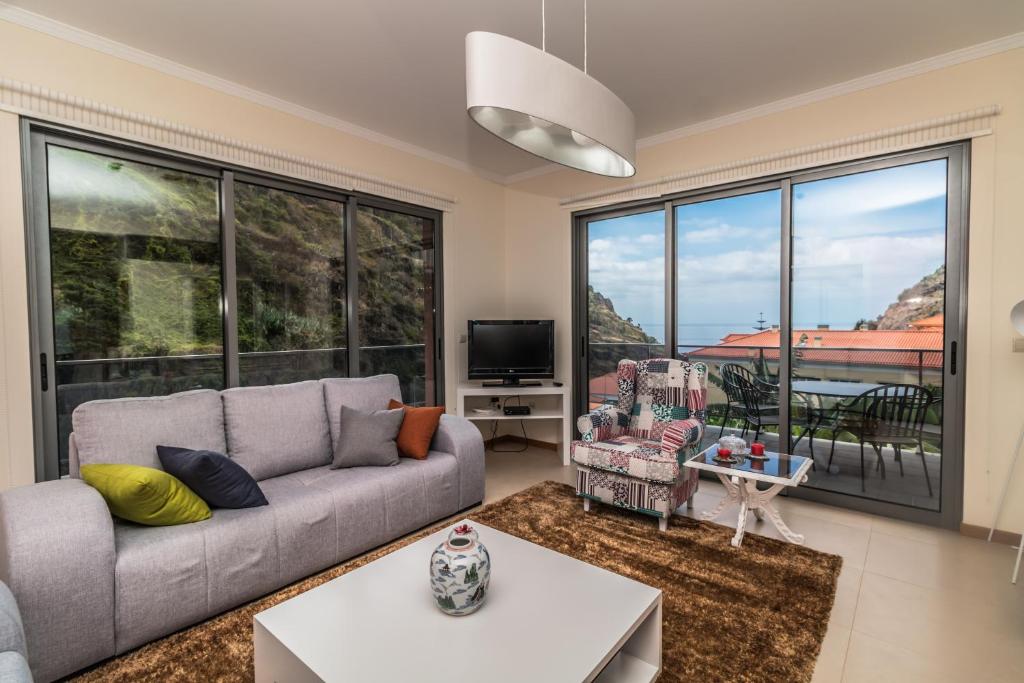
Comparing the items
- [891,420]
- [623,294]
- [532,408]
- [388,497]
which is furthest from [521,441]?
[891,420]

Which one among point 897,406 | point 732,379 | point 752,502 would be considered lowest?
point 752,502

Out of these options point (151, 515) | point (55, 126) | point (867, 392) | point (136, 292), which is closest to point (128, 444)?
point (151, 515)

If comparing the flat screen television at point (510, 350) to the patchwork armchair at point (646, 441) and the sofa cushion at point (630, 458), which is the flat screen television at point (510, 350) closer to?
the patchwork armchair at point (646, 441)

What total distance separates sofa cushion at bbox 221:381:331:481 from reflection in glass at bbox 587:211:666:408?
99.9 inches

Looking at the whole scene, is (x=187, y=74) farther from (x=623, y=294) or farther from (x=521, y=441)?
(x=521, y=441)

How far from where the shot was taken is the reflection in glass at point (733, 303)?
362cm

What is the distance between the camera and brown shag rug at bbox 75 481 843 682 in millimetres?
1763

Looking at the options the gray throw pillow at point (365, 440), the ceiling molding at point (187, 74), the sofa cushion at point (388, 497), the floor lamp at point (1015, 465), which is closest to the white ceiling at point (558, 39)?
the ceiling molding at point (187, 74)

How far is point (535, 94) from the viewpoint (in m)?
1.26

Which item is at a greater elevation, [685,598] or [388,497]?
[388,497]

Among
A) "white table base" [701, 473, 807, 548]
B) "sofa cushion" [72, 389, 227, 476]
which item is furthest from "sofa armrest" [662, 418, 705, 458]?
"sofa cushion" [72, 389, 227, 476]

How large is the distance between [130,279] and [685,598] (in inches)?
134

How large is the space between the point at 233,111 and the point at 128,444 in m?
2.16

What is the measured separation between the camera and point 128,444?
7.32ft
